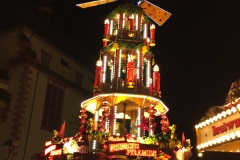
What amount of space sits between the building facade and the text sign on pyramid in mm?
8650

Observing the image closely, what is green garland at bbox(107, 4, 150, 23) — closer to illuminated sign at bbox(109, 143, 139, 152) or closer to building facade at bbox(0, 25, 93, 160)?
building facade at bbox(0, 25, 93, 160)

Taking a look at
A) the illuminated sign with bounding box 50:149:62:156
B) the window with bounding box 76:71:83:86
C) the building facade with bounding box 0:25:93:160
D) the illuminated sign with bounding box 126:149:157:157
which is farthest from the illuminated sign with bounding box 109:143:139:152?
the window with bounding box 76:71:83:86

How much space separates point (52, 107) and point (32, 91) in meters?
2.44

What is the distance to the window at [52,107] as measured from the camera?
2581 centimetres

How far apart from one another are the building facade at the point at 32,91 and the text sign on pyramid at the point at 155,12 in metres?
8.65

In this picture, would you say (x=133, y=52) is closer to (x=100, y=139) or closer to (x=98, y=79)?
(x=98, y=79)

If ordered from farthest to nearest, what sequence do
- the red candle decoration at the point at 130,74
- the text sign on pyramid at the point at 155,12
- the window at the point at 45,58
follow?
the window at the point at 45,58 < the text sign on pyramid at the point at 155,12 < the red candle decoration at the point at 130,74

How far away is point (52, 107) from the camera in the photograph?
87.4 feet

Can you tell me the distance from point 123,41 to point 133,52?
96 centimetres

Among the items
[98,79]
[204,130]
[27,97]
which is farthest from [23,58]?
[204,130]

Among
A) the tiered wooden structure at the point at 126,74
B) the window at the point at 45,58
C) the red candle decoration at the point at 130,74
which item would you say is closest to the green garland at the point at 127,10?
the tiered wooden structure at the point at 126,74

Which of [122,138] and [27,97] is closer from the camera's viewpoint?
[122,138]

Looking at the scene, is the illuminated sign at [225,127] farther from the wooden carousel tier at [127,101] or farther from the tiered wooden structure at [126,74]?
the wooden carousel tier at [127,101]

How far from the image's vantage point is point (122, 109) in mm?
21438
